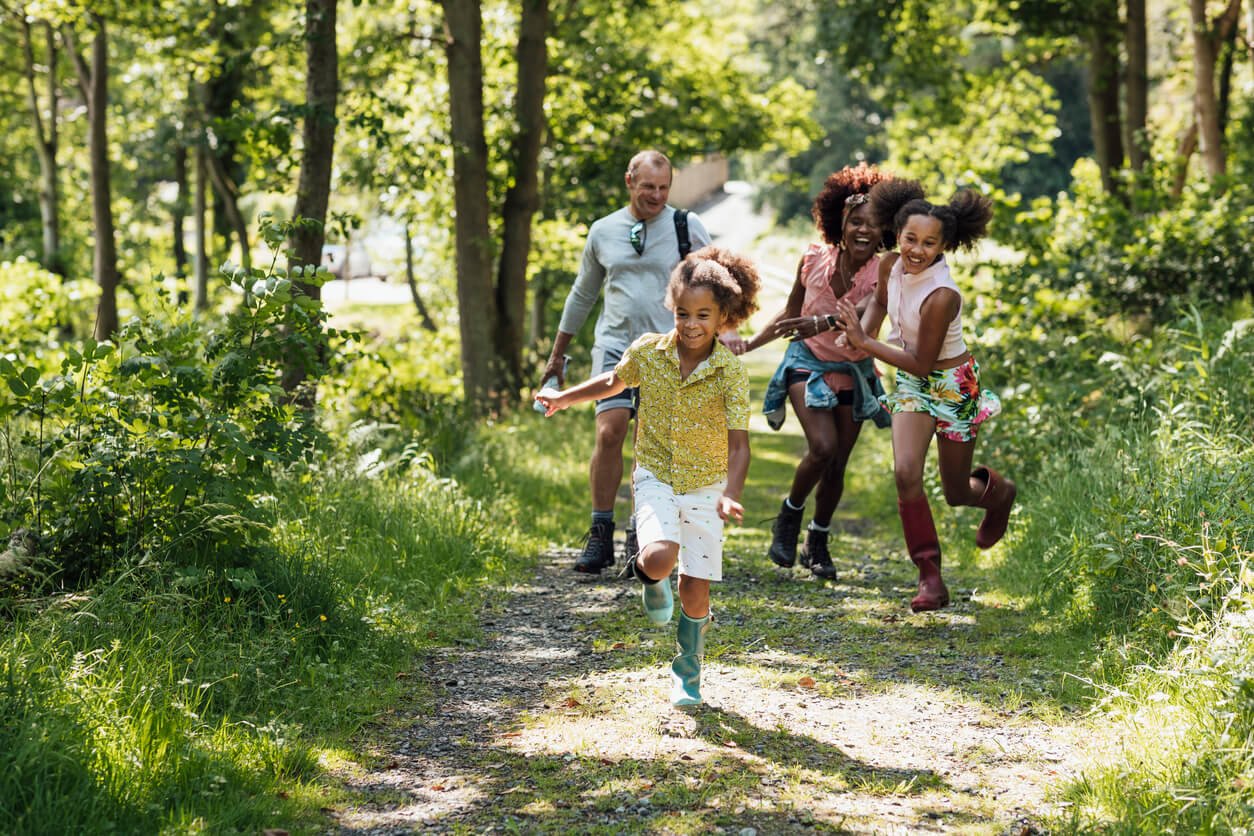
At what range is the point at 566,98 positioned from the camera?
17844 mm

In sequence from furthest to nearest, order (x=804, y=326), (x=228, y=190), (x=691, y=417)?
1. (x=228, y=190)
2. (x=804, y=326)
3. (x=691, y=417)

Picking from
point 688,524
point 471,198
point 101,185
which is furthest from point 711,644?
point 101,185

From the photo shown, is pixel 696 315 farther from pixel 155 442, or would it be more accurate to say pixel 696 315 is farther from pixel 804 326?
pixel 155 442

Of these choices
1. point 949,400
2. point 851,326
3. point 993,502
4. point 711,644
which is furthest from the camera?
point 993,502

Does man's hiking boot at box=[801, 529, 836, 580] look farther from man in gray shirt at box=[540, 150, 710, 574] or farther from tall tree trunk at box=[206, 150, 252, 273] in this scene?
tall tree trunk at box=[206, 150, 252, 273]

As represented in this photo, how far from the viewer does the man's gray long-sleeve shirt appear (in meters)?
7.39

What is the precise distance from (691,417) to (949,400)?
165cm

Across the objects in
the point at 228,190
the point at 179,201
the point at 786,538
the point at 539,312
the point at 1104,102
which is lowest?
the point at 786,538

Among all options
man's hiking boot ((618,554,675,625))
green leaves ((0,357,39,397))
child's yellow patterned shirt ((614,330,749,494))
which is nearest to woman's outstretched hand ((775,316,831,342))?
child's yellow patterned shirt ((614,330,749,494))

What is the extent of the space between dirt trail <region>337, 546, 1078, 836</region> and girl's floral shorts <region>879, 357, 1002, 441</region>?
0.94 meters

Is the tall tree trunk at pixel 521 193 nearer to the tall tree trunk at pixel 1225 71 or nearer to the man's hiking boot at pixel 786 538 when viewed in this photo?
the man's hiking boot at pixel 786 538

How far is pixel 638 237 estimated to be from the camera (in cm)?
739

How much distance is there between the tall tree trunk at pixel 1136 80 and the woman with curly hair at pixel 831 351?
8325 millimetres

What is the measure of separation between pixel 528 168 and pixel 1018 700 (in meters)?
11.2
